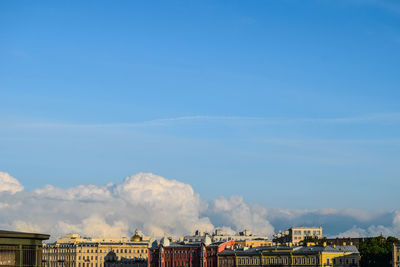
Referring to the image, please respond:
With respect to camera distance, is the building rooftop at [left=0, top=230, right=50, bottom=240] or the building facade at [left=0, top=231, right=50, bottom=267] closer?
the building rooftop at [left=0, top=230, right=50, bottom=240]

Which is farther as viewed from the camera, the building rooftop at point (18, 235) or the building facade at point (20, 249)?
the building facade at point (20, 249)

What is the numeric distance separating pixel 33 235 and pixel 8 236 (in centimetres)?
435

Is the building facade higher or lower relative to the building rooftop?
lower

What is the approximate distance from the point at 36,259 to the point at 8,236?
679 centimetres

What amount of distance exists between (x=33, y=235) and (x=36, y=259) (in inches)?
139

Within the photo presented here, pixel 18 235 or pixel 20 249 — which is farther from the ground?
pixel 18 235

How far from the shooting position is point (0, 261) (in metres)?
102

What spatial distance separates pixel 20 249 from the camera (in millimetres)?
105375

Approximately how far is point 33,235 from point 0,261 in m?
5.76

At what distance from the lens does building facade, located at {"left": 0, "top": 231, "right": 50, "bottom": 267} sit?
338ft

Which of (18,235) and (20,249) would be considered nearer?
(18,235)

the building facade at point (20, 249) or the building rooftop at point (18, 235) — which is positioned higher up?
the building rooftop at point (18, 235)

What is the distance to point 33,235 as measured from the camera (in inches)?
4200

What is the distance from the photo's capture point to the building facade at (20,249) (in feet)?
338
